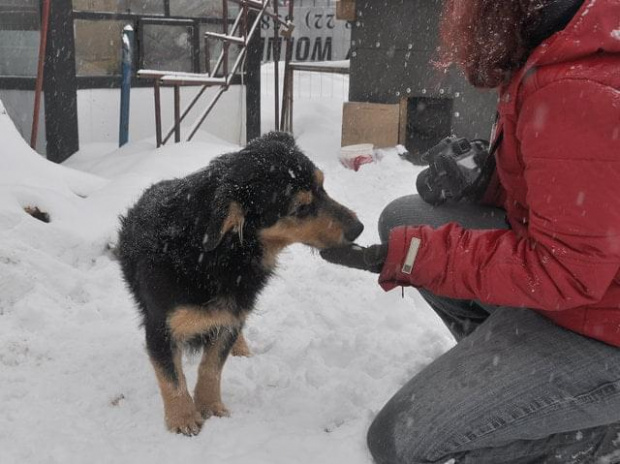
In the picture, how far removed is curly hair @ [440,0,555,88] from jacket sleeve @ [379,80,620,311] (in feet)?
0.72

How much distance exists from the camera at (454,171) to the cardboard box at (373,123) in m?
5.65

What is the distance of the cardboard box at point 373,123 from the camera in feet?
27.4

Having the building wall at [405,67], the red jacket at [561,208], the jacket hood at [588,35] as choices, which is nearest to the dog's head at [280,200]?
the red jacket at [561,208]

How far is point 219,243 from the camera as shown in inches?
94.1

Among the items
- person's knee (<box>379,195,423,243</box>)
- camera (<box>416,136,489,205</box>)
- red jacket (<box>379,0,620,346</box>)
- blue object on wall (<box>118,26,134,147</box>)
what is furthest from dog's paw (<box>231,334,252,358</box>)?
blue object on wall (<box>118,26,134,147</box>)

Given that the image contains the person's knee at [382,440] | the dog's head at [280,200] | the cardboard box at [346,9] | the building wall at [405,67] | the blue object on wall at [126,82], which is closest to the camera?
the person's knee at [382,440]

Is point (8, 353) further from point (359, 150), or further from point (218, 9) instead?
point (218, 9)

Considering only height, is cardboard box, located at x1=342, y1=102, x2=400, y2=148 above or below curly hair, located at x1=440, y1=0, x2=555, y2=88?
below

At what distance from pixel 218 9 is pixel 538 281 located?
28.1ft

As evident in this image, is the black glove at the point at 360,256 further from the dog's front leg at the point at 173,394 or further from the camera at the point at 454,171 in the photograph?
the dog's front leg at the point at 173,394

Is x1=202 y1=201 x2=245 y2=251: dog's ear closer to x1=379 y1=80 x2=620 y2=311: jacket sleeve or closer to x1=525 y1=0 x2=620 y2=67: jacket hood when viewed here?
x1=379 y1=80 x2=620 y2=311: jacket sleeve

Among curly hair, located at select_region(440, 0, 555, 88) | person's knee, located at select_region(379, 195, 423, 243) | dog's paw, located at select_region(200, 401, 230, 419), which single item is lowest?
dog's paw, located at select_region(200, 401, 230, 419)

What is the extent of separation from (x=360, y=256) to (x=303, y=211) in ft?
1.36

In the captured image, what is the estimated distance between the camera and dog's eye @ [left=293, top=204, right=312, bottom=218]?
2.54m
